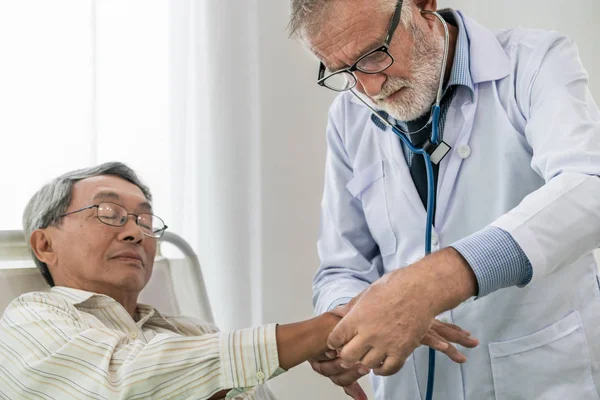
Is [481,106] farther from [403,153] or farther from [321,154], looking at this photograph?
[321,154]

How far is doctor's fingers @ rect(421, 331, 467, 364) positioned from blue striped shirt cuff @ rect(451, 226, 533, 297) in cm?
27

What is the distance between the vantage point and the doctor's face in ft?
4.70

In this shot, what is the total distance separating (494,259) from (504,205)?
39cm

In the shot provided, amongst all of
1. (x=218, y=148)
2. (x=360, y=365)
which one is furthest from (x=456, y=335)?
(x=218, y=148)

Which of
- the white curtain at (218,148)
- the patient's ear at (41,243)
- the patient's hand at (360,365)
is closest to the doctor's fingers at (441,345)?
the patient's hand at (360,365)

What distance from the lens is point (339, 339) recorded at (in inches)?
48.1

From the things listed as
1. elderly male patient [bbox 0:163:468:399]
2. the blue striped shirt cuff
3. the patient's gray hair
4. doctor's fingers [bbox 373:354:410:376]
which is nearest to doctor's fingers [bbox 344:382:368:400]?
elderly male patient [bbox 0:163:468:399]

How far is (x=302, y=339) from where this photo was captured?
1.39 m

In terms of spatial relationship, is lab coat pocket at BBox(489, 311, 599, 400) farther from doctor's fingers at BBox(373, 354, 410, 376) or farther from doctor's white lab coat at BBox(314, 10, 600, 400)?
doctor's fingers at BBox(373, 354, 410, 376)

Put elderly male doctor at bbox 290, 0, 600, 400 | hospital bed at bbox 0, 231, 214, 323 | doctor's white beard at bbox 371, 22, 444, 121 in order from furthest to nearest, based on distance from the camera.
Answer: hospital bed at bbox 0, 231, 214, 323 < doctor's white beard at bbox 371, 22, 444, 121 < elderly male doctor at bbox 290, 0, 600, 400

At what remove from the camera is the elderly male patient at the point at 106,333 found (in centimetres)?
133

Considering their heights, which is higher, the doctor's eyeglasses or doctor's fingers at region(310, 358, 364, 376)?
the doctor's eyeglasses

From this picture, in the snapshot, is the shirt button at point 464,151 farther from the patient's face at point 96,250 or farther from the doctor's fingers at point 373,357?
the patient's face at point 96,250

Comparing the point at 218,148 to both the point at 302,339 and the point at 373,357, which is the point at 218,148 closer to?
the point at 302,339
